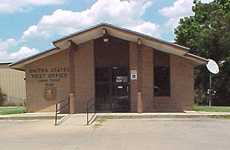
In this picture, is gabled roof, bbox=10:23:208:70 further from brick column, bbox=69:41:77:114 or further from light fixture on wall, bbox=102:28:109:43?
brick column, bbox=69:41:77:114

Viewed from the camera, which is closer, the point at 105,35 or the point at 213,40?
the point at 105,35

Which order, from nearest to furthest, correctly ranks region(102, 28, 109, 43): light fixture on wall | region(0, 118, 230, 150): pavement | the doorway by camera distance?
1. region(0, 118, 230, 150): pavement
2. region(102, 28, 109, 43): light fixture on wall
3. the doorway

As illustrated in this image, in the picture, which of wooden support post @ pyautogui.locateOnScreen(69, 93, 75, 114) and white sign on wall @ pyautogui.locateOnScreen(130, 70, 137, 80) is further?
white sign on wall @ pyautogui.locateOnScreen(130, 70, 137, 80)

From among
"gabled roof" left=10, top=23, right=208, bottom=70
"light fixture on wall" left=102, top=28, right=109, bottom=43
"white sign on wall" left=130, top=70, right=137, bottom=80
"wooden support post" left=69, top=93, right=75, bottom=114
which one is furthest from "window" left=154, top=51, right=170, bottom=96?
"wooden support post" left=69, top=93, right=75, bottom=114

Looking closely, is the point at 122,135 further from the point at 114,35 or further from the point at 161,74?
the point at 161,74

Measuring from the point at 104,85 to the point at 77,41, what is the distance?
9.90 ft

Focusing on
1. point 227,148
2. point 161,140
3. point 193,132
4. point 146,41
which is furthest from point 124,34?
point 227,148

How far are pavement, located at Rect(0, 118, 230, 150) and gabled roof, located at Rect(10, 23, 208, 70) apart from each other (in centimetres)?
448

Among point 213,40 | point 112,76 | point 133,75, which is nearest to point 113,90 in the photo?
point 112,76

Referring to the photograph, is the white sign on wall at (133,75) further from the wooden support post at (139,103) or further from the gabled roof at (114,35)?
the gabled roof at (114,35)

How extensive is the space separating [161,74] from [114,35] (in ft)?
11.9

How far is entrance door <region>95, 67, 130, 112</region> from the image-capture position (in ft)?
101

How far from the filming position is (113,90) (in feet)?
101

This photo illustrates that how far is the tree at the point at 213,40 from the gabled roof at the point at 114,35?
53.3ft
